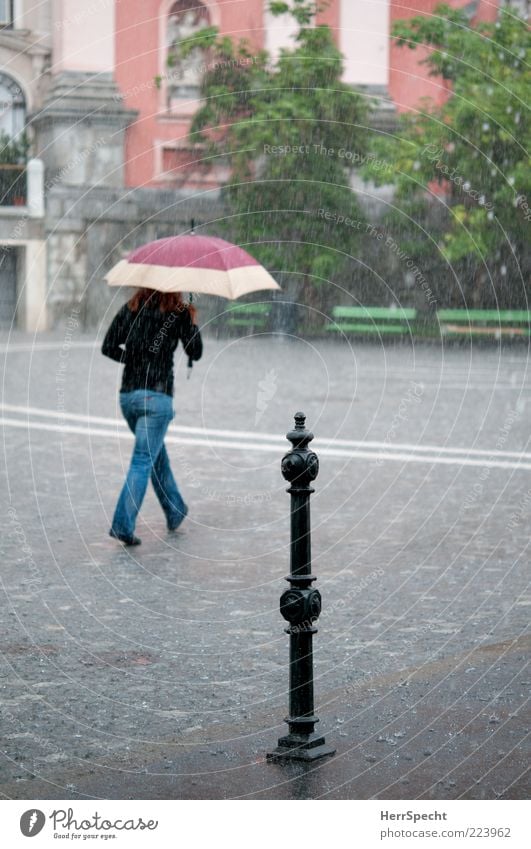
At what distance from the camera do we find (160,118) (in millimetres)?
38375

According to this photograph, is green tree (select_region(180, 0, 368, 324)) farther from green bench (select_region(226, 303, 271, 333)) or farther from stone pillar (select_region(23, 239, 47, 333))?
stone pillar (select_region(23, 239, 47, 333))

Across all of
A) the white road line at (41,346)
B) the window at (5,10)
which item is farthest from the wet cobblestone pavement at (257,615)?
the window at (5,10)

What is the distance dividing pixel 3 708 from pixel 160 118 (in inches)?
1353

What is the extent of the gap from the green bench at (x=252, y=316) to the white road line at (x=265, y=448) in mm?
15976

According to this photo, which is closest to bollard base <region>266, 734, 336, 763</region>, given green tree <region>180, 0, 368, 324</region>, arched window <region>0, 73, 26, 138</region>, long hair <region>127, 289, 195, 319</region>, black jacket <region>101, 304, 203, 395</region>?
black jacket <region>101, 304, 203, 395</region>

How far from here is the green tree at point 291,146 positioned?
31.6 metres

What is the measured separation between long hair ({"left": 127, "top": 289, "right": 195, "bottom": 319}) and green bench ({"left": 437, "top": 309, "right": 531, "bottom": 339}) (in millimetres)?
22035

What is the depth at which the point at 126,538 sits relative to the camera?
27.9 feet

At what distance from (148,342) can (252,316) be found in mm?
23410

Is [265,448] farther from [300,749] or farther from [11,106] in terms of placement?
[11,106]

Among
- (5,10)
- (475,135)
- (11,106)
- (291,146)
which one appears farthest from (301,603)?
(5,10)
